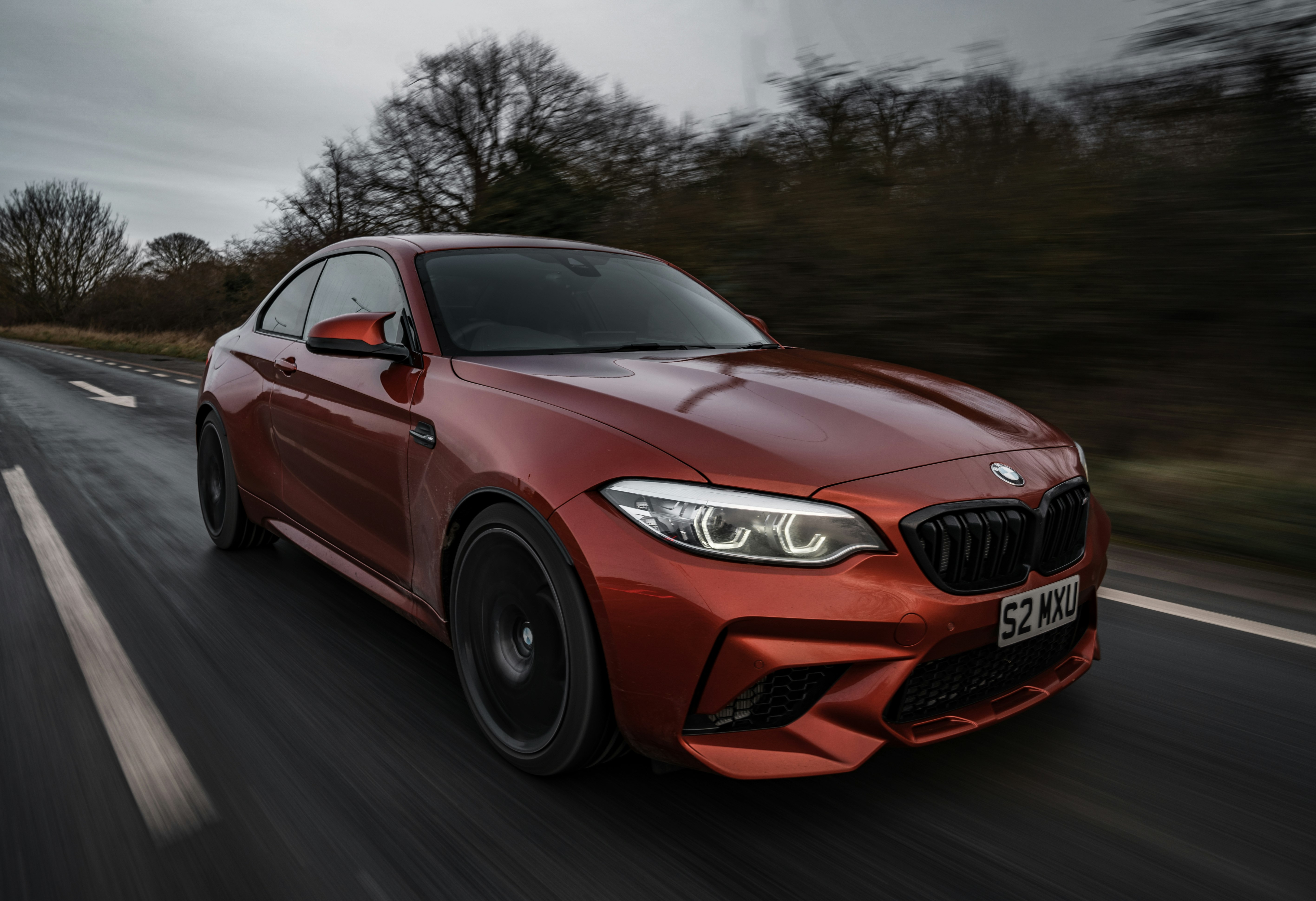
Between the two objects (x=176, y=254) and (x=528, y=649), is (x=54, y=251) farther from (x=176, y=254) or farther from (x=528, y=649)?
(x=528, y=649)

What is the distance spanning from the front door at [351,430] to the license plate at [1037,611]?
164cm

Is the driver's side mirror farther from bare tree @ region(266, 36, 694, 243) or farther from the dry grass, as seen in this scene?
the dry grass

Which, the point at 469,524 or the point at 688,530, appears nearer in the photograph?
the point at 688,530

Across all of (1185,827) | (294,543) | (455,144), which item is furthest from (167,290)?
(1185,827)

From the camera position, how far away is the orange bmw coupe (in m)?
1.96

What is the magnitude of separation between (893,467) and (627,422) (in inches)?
23.9

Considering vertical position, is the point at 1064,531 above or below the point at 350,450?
below

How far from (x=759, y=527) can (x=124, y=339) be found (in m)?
39.4

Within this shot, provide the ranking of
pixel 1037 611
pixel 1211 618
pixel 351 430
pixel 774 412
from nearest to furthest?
pixel 1037 611, pixel 774 412, pixel 351 430, pixel 1211 618

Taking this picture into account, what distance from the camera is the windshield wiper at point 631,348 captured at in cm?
297

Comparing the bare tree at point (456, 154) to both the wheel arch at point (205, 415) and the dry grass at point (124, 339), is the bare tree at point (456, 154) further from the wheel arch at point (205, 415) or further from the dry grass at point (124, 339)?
the wheel arch at point (205, 415)

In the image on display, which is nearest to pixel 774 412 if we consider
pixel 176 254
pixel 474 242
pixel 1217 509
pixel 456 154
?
pixel 474 242

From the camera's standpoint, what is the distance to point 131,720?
2625mm

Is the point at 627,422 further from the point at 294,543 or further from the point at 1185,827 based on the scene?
the point at 294,543
